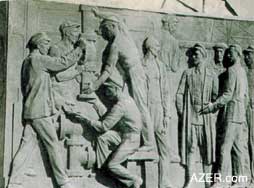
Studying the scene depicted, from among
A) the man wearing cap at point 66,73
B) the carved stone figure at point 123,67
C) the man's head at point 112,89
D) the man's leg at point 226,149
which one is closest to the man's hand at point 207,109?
the man's leg at point 226,149

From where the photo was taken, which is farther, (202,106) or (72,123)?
(202,106)

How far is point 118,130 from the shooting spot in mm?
8445

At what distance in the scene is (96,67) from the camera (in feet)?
27.8

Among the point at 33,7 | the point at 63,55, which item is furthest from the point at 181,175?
the point at 33,7

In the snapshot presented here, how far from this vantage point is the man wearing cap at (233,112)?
8.93 meters

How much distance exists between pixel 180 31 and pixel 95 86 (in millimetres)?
1365

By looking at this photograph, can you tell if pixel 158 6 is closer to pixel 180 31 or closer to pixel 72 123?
pixel 180 31

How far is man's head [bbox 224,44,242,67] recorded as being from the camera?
909 centimetres

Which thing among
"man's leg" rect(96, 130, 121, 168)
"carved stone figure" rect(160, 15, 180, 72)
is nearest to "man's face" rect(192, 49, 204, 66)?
"carved stone figure" rect(160, 15, 180, 72)

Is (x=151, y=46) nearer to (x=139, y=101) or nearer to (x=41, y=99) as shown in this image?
(x=139, y=101)

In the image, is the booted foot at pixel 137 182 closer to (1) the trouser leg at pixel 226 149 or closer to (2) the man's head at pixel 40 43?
(1) the trouser leg at pixel 226 149

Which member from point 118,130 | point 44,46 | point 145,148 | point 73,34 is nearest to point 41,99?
point 44,46

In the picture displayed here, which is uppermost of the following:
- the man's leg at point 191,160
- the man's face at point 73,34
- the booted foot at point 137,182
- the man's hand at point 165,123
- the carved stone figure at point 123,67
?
the man's face at point 73,34

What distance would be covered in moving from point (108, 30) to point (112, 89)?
2.25 ft
